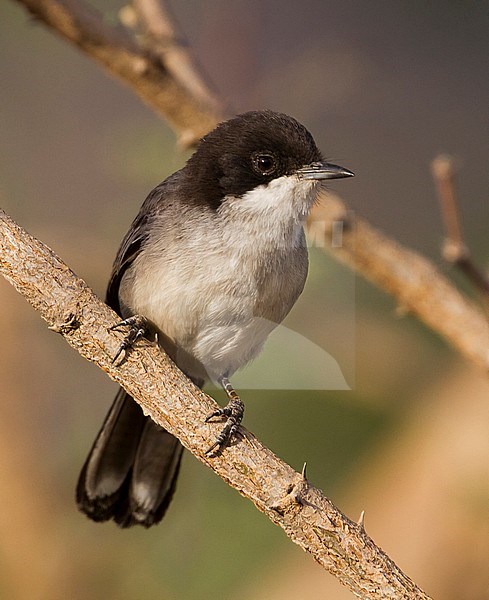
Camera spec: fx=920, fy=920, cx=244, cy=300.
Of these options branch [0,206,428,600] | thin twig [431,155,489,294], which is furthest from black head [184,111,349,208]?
branch [0,206,428,600]

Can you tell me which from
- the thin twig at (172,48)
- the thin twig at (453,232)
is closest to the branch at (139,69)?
the thin twig at (172,48)

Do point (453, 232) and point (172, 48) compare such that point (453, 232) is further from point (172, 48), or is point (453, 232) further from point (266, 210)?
point (172, 48)

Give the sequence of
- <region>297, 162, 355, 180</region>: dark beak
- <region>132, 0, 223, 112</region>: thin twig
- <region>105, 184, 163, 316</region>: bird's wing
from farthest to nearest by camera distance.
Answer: <region>132, 0, 223, 112</region>: thin twig, <region>105, 184, 163, 316</region>: bird's wing, <region>297, 162, 355, 180</region>: dark beak

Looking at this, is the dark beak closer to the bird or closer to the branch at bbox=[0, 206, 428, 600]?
the bird

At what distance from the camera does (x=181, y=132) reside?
11.6 ft

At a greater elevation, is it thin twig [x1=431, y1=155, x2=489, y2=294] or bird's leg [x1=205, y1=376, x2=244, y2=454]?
thin twig [x1=431, y1=155, x2=489, y2=294]

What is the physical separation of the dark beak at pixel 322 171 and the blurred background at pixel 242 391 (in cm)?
70

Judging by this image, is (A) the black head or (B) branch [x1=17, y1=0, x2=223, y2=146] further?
(B) branch [x1=17, y1=0, x2=223, y2=146]

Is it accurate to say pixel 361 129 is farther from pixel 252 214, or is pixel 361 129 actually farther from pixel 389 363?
pixel 252 214

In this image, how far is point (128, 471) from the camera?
3.25 meters

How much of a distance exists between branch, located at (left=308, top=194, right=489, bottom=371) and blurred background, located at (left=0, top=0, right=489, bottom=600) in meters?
0.17

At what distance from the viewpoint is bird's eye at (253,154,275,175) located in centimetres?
290

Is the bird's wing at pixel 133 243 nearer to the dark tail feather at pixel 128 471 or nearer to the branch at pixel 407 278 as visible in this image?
the dark tail feather at pixel 128 471

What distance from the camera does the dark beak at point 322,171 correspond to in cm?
282
